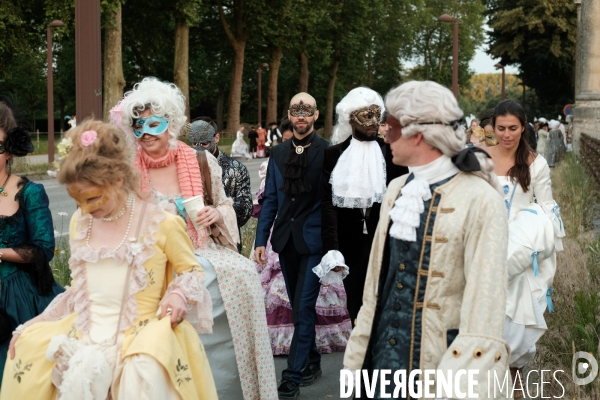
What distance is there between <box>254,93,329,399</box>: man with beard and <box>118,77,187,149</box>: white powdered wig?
1.31 metres

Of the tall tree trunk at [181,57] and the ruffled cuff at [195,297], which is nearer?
the ruffled cuff at [195,297]

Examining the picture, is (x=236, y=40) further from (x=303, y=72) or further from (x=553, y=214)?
(x=553, y=214)

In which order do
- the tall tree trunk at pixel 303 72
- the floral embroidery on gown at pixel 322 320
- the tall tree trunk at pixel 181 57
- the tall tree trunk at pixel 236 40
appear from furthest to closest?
the tall tree trunk at pixel 303 72 < the tall tree trunk at pixel 236 40 < the tall tree trunk at pixel 181 57 < the floral embroidery on gown at pixel 322 320

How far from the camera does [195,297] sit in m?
3.95

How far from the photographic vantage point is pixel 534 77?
5581cm

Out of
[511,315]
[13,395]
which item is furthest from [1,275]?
[511,315]

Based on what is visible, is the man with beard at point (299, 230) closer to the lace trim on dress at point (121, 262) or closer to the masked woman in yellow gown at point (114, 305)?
the masked woman in yellow gown at point (114, 305)

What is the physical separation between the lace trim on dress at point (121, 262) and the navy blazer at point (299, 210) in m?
2.65

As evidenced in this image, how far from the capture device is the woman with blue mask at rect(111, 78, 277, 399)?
546 cm

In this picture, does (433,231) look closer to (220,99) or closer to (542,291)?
(542,291)

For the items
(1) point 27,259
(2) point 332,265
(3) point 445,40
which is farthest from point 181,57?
(3) point 445,40

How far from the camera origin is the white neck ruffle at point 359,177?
588 cm

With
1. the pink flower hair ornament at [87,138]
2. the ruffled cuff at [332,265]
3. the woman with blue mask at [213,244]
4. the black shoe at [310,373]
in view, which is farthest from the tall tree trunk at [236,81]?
the pink flower hair ornament at [87,138]

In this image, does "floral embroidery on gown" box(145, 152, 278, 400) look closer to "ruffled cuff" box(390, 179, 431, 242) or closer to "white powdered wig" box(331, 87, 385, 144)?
"white powdered wig" box(331, 87, 385, 144)
